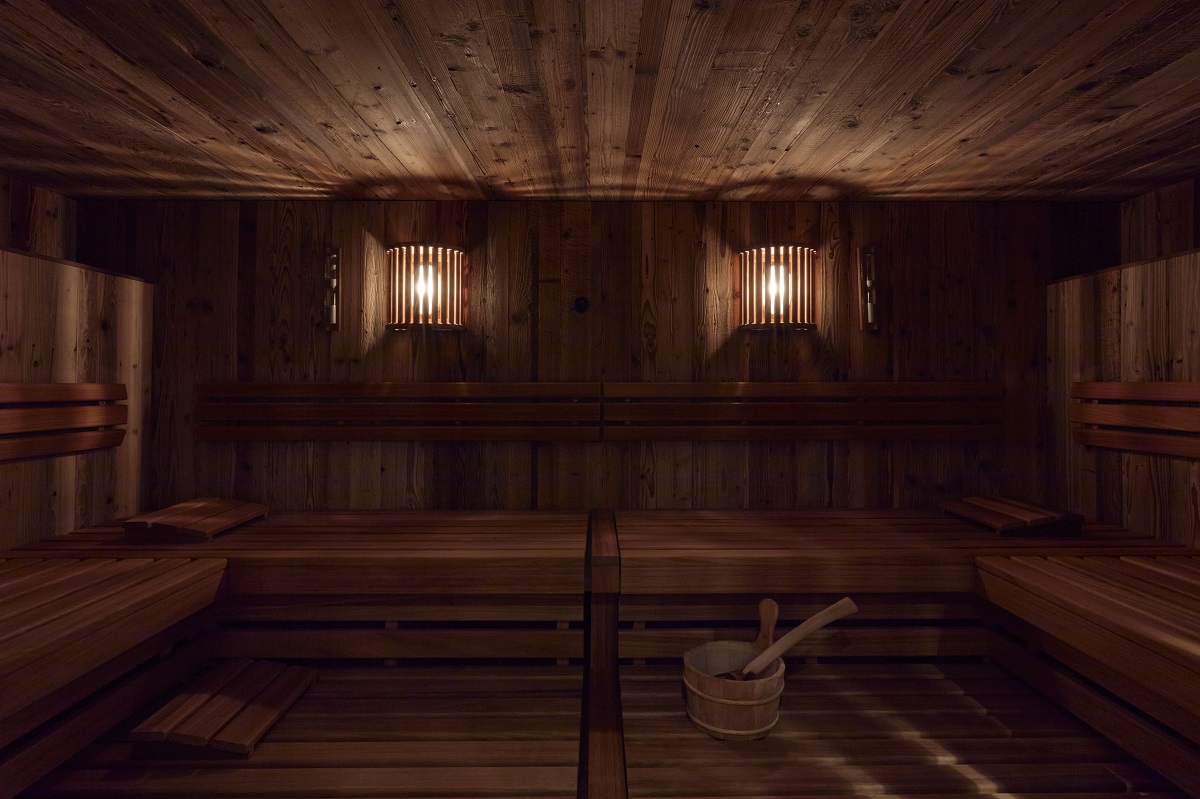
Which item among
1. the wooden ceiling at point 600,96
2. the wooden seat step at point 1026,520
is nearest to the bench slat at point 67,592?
the wooden ceiling at point 600,96

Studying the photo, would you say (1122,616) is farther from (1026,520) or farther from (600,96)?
(600,96)

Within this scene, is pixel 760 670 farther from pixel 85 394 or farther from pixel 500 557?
pixel 85 394

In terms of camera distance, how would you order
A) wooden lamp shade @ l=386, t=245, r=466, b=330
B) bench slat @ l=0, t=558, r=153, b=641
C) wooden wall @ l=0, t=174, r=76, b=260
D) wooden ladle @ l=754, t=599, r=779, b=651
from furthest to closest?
wooden lamp shade @ l=386, t=245, r=466, b=330 → wooden wall @ l=0, t=174, r=76, b=260 → wooden ladle @ l=754, t=599, r=779, b=651 → bench slat @ l=0, t=558, r=153, b=641

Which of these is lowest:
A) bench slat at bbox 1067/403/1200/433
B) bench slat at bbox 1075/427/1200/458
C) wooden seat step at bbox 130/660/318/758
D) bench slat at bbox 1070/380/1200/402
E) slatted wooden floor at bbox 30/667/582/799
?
slatted wooden floor at bbox 30/667/582/799

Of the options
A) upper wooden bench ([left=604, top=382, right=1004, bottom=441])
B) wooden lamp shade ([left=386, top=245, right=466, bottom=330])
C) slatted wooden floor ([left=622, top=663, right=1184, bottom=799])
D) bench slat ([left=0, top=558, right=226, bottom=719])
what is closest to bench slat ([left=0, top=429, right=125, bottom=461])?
bench slat ([left=0, top=558, right=226, bottom=719])

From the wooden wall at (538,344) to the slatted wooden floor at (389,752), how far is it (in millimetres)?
1276

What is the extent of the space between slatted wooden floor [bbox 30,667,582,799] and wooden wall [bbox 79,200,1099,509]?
1.28 metres

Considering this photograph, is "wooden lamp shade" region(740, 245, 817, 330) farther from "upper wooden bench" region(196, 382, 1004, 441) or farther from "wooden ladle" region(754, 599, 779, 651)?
"wooden ladle" region(754, 599, 779, 651)

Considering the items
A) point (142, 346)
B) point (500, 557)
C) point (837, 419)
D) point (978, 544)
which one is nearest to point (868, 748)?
point (978, 544)

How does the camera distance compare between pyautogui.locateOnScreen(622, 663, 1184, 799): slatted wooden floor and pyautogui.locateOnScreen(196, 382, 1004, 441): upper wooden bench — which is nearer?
pyautogui.locateOnScreen(622, 663, 1184, 799): slatted wooden floor

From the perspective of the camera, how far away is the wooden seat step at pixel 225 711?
2.05 meters

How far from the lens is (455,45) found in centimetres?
201

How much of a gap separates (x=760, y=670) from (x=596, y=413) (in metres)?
1.65

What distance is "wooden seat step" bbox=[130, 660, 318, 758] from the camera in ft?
6.72
